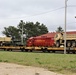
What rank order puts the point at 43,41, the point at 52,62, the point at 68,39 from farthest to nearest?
the point at 43,41 → the point at 68,39 → the point at 52,62

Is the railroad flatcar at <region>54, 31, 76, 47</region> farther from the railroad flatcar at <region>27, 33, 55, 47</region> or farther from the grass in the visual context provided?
the grass

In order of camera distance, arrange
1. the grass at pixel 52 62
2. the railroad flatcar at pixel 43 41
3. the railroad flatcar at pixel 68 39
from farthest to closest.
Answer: the railroad flatcar at pixel 43 41 < the railroad flatcar at pixel 68 39 < the grass at pixel 52 62

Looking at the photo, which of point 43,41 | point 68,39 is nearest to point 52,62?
point 68,39

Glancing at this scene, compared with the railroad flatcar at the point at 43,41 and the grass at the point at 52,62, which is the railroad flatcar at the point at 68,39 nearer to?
the railroad flatcar at the point at 43,41

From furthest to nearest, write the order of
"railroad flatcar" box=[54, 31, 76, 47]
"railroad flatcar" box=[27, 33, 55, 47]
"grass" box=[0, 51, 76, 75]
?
"railroad flatcar" box=[27, 33, 55, 47], "railroad flatcar" box=[54, 31, 76, 47], "grass" box=[0, 51, 76, 75]

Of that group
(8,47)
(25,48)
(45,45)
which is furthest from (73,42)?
(8,47)

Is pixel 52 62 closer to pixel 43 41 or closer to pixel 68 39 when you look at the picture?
pixel 68 39

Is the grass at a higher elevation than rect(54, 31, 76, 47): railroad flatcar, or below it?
below

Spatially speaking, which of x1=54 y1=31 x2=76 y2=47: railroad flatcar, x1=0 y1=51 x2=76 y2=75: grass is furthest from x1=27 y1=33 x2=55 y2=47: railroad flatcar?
x1=0 y1=51 x2=76 y2=75: grass

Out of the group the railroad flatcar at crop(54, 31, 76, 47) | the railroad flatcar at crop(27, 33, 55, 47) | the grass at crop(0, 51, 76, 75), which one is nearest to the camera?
the grass at crop(0, 51, 76, 75)

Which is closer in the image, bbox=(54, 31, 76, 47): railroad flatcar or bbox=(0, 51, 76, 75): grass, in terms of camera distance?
bbox=(0, 51, 76, 75): grass

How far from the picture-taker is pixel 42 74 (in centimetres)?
1630

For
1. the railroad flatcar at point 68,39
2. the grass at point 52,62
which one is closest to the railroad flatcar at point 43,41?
the railroad flatcar at point 68,39

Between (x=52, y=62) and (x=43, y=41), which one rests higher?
(x=43, y=41)
